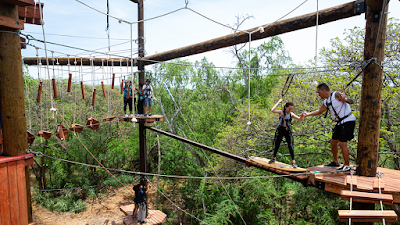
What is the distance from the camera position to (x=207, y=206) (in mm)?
11312

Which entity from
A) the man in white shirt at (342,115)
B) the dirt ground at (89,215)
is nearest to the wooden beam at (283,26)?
the man in white shirt at (342,115)

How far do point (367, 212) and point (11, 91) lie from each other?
16.5ft

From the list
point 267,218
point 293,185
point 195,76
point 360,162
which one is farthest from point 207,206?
point 360,162

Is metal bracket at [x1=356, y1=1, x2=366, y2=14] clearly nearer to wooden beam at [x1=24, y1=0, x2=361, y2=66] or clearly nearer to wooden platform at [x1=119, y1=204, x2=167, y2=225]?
wooden beam at [x1=24, y1=0, x2=361, y2=66]

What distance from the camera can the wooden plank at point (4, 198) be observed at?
3.25m

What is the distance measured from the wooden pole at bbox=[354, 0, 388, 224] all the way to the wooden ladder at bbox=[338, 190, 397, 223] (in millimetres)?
420

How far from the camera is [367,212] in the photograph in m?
2.49

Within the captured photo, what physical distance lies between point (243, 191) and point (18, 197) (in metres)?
8.91

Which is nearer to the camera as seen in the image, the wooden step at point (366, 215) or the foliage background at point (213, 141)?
the wooden step at point (366, 215)

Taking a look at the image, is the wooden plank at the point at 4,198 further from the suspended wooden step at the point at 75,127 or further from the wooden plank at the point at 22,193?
the suspended wooden step at the point at 75,127

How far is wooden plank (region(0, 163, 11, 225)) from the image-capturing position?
3250 mm

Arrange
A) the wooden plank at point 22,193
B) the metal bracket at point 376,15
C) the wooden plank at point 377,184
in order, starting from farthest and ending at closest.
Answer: the wooden plank at point 22,193, the metal bracket at point 376,15, the wooden plank at point 377,184

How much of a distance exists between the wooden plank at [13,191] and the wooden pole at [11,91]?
233mm

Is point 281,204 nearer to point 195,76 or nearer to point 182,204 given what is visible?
point 182,204
